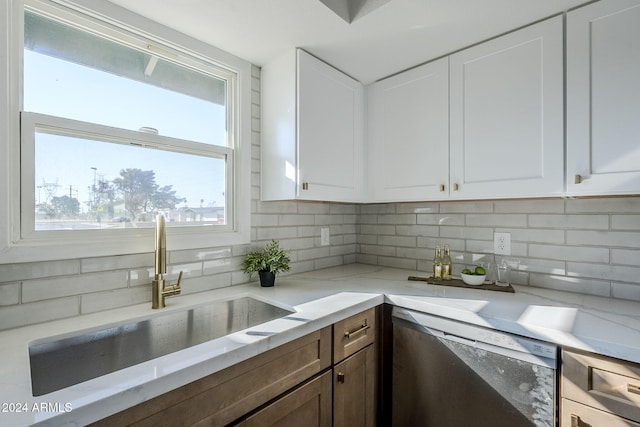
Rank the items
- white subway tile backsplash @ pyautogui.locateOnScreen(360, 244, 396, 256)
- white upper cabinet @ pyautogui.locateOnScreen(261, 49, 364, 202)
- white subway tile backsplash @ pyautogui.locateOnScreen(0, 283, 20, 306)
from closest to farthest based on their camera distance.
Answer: white subway tile backsplash @ pyautogui.locateOnScreen(0, 283, 20, 306) → white upper cabinet @ pyautogui.locateOnScreen(261, 49, 364, 202) → white subway tile backsplash @ pyautogui.locateOnScreen(360, 244, 396, 256)

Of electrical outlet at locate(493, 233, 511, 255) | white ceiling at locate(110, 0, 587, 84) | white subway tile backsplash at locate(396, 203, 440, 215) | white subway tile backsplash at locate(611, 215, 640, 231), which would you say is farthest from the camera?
white subway tile backsplash at locate(396, 203, 440, 215)

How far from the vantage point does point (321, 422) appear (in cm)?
119

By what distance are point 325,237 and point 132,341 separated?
4.39 feet

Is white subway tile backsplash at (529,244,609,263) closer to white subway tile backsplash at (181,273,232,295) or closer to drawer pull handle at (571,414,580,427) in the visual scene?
drawer pull handle at (571,414,580,427)

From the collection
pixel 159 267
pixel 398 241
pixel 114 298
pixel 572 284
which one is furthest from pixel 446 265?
pixel 114 298

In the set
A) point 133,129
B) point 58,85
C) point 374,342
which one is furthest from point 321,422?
point 58,85

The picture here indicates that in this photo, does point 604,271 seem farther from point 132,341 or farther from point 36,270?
point 36,270

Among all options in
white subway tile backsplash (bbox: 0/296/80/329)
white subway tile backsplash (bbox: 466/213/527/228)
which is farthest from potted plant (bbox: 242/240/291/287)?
white subway tile backsplash (bbox: 466/213/527/228)

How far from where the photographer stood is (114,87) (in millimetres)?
1339

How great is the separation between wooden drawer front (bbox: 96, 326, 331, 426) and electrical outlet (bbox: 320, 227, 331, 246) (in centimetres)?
101

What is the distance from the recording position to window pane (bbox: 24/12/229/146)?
3.84ft

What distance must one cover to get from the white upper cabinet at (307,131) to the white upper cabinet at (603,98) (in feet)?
3.49

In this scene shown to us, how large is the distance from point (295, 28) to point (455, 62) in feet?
2.82

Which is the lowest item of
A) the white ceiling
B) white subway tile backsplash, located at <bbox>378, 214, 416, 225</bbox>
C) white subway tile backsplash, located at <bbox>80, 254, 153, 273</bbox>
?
white subway tile backsplash, located at <bbox>80, 254, 153, 273</bbox>
